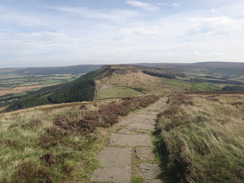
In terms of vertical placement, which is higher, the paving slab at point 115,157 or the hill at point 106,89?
the paving slab at point 115,157

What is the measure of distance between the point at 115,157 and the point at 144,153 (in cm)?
139

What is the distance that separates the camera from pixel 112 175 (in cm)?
538

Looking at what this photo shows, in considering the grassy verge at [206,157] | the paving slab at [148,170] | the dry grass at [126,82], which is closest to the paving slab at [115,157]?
the paving slab at [148,170]

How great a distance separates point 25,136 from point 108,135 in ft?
14.3

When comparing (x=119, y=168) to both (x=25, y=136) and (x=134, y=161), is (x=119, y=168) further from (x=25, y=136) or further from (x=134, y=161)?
(x=25, y=136)

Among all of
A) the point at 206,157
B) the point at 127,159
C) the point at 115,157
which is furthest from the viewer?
the point at 115,157

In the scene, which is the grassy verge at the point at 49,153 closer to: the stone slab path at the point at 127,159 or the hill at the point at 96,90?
the stone slab path at the point at 127,159

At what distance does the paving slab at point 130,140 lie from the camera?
8.31 meters

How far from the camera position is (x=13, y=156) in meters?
5.39

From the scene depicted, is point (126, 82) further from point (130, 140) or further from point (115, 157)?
point (115, 157)

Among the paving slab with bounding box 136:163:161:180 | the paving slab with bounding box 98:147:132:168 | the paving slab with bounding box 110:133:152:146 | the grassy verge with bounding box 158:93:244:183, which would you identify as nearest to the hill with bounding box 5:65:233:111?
the paving slab with bounding box 110:133:152:146

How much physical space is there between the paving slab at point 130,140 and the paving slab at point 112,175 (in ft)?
8.17

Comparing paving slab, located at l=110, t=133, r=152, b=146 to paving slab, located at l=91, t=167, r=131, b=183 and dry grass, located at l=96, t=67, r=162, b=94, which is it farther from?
dry grass, located at l=96, t=67, r=162, b=94

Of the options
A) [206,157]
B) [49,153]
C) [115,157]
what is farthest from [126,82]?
[206,157]
